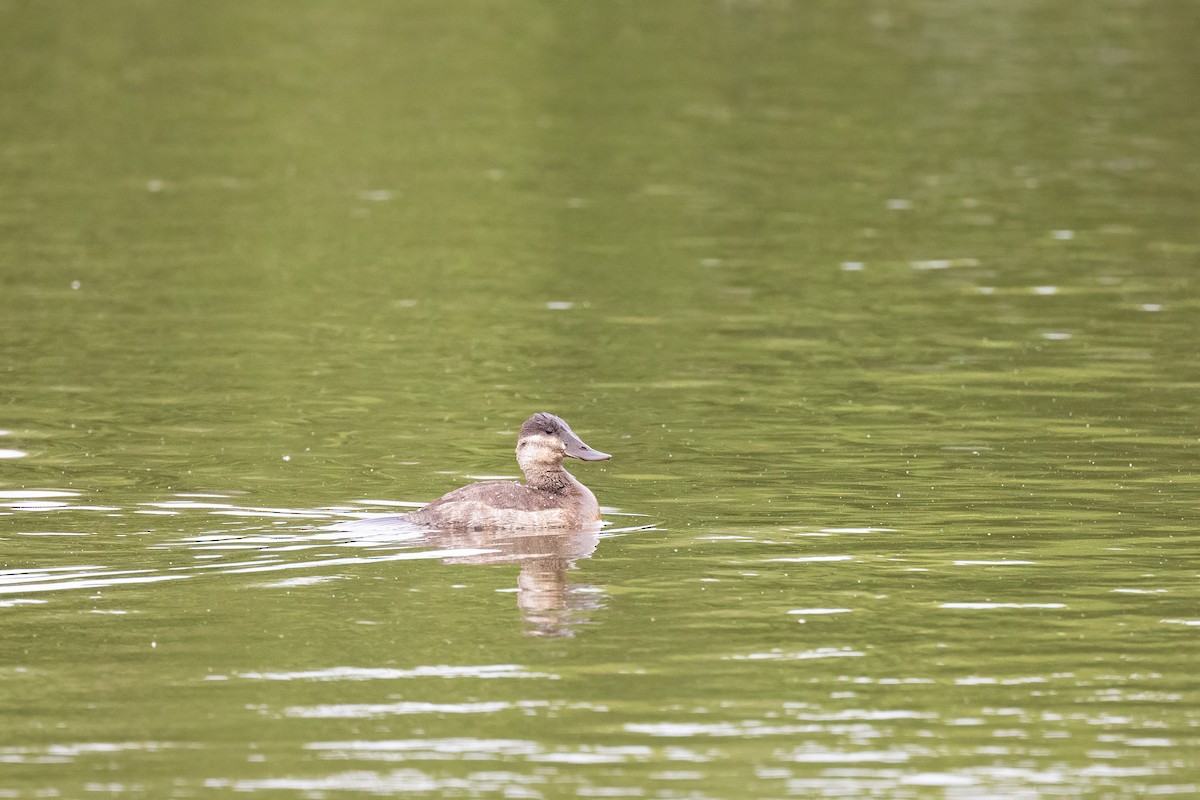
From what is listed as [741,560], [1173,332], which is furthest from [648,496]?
[1173,332]

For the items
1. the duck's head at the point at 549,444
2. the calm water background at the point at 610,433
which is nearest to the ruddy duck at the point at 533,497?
the duck's head at the point at 549,444

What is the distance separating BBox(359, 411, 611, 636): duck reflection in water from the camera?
14.8 meters

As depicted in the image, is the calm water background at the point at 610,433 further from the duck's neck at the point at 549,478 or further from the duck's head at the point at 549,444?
the duck's head at the point at 549,444

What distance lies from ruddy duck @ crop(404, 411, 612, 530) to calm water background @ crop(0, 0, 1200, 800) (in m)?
0.26

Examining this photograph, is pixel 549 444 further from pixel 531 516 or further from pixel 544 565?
pixel 544 565

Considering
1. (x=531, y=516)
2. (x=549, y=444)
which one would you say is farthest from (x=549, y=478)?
(x=531, y=516)

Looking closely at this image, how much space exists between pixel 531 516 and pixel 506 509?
8.9 inches

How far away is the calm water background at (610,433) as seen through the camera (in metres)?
10.8

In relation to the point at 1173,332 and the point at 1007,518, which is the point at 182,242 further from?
the point at 1007,518

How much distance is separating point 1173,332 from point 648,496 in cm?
874

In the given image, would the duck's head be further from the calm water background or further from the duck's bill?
the calm water background

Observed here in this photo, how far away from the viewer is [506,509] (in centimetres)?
1541

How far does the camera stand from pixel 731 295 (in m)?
26.0

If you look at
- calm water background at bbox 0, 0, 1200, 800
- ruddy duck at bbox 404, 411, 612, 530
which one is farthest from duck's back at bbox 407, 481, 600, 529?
calm water background at bbox 0, 0, 1200, 800
